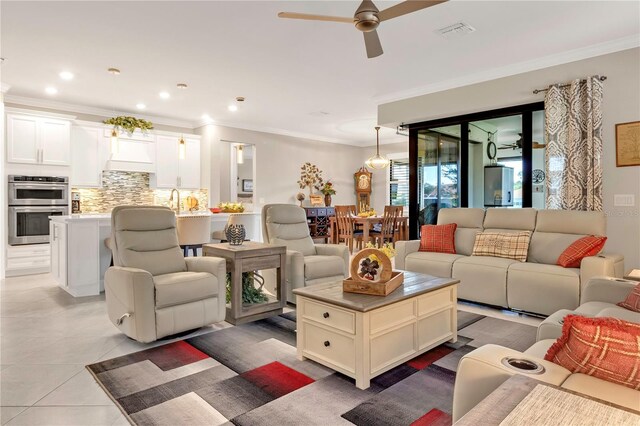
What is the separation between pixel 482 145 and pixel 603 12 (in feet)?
7.99

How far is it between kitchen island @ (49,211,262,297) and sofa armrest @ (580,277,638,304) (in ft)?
16.0

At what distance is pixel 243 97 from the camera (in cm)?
609

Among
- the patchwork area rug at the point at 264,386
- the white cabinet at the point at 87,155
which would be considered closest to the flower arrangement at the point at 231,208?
the white cabinet at the point at 87,155

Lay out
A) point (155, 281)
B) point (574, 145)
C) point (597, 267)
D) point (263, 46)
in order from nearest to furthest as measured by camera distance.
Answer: point (155, 281), point (597, 267), point (263, 46), point (574, 145)

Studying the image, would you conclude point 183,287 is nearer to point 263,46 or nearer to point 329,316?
point 329,316

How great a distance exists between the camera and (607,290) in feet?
8.27

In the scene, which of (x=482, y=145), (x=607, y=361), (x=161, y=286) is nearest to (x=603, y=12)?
(x=482, y=145)

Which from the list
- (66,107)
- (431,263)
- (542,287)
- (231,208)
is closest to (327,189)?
(231,208)

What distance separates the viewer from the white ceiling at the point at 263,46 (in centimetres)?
337

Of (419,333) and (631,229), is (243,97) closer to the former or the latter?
(419,333)

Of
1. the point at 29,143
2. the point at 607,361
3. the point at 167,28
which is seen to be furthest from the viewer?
the point at 29,143

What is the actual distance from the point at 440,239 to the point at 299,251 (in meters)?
1.73

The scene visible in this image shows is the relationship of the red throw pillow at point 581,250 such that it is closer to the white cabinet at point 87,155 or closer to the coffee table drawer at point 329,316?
the coffee table drawer at point 329,316

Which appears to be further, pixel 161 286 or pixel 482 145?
pixel 482 145
